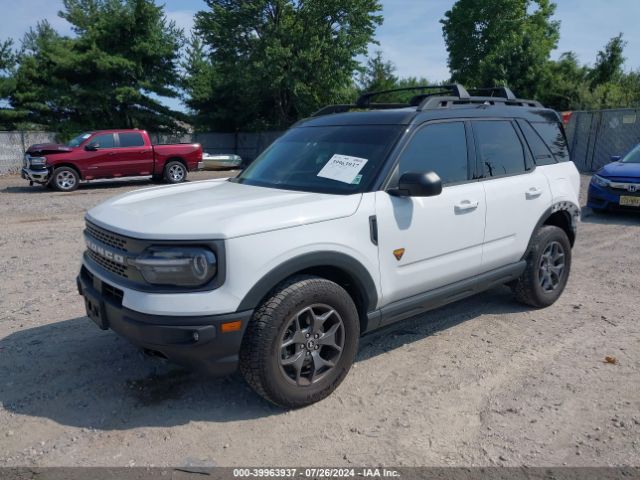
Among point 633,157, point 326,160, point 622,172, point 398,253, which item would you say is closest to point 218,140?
point 633,157

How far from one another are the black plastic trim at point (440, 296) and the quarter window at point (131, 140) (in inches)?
549

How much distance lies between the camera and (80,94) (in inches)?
1013

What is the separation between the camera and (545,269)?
4.88m

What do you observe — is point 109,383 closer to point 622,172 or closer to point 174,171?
point 622,172

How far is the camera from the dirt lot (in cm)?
278

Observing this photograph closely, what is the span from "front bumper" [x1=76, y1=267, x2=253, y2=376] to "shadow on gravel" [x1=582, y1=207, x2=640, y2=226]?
846cm

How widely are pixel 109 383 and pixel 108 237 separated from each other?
3.52ft

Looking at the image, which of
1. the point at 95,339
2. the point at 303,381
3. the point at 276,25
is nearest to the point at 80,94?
the point at 276,25

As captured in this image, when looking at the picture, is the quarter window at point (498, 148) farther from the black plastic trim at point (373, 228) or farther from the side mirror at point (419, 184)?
the black plastic trim at point (373, 228)

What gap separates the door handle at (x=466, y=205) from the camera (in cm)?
382

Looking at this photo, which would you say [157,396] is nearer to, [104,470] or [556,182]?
[104,470]

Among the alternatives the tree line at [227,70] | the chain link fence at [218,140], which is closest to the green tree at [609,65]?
the tree line at [227,70]

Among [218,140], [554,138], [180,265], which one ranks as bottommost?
[180,265]

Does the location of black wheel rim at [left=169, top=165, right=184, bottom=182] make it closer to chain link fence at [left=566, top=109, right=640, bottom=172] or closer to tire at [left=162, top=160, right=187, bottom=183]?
tire at [left=162, top=160, right=187, bottom=183]
